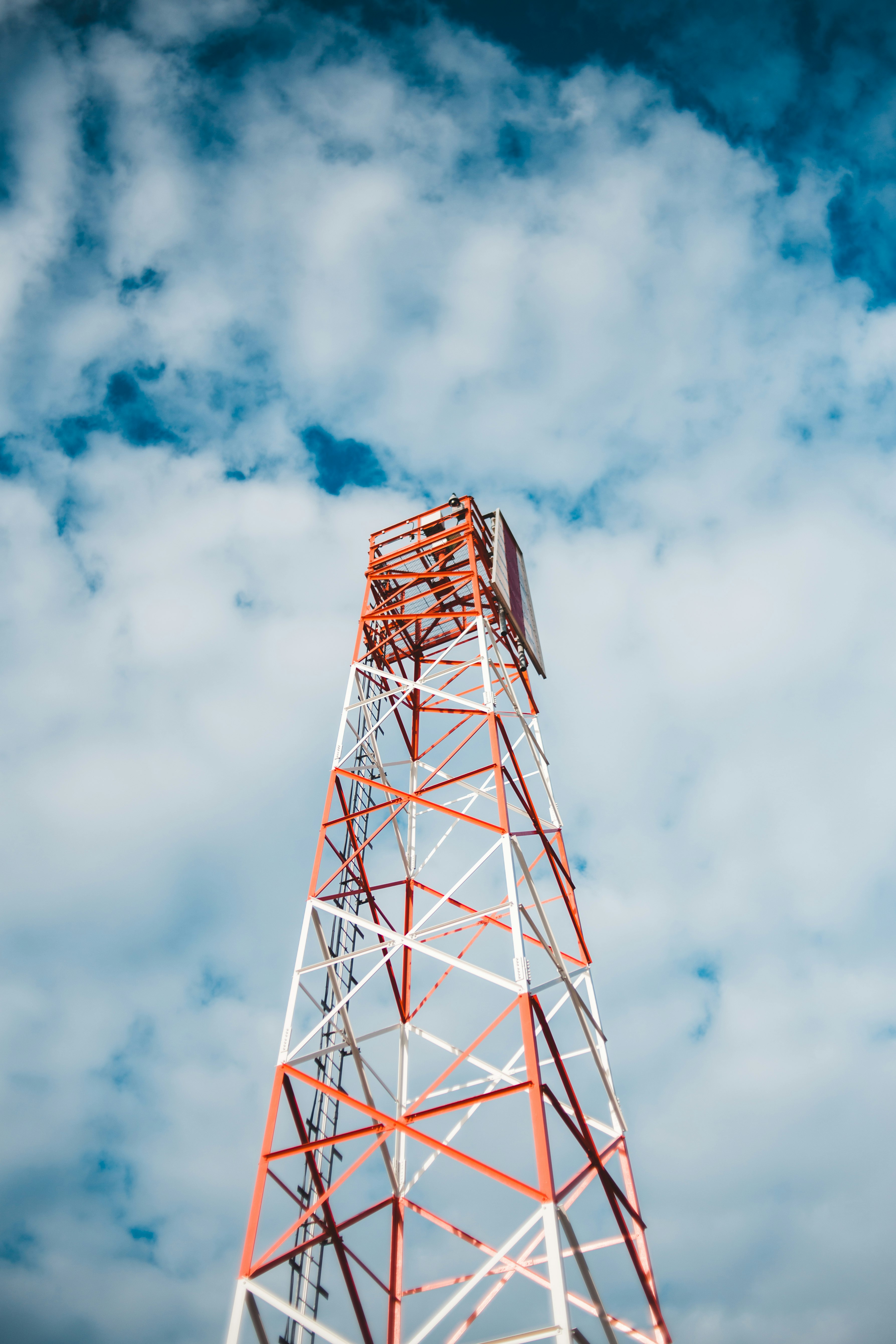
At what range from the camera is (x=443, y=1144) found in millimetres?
10984

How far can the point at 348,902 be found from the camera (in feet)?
56.5

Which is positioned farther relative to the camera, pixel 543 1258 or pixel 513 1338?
pixel 543 1258

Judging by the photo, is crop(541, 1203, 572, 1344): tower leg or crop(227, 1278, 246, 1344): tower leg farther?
crop(227, 1278, 246, 1344): tower leg

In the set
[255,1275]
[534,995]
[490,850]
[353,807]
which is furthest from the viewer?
[353,807]

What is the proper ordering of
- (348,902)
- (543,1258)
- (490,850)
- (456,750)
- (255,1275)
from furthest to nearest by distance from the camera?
(456,750)
(348,902)
(490,850)
(543,1258)
(255,1275)

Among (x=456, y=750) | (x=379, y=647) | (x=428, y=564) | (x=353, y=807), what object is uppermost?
(x=428, y=564)

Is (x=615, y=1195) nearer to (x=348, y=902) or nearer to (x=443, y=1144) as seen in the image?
(x=443, y=1144)

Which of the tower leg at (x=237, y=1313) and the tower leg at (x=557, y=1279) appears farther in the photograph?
the tower leg at (x=237, y=1313)

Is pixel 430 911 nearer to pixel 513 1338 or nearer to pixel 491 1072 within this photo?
pixel 491 1072

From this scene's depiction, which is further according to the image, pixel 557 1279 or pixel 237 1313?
pixel 237 1313

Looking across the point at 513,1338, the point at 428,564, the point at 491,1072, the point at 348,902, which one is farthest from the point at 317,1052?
the point at 428,564

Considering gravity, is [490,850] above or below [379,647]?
below

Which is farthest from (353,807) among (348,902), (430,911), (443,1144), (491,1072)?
(443,1144)

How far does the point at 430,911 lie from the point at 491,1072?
3074 millimetres
